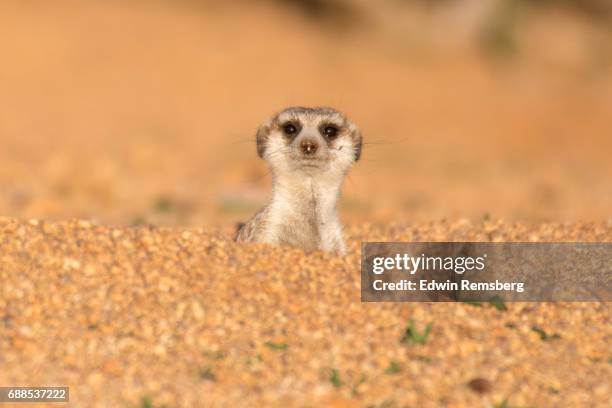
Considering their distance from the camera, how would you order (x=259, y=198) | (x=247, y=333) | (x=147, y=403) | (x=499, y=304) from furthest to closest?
(x=259, y=198) < (x=499, y=304) < (x=247, y=333) < (x=147, y=403)

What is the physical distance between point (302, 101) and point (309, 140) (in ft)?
33.1

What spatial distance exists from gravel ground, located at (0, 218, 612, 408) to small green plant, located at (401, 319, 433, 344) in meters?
0.03

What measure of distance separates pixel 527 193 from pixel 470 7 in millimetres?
10937

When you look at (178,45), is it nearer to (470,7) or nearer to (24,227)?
(470,7)

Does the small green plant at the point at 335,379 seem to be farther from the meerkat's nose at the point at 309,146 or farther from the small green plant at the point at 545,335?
the meerkat's nose at the point at 309,146

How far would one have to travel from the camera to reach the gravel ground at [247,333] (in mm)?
3600

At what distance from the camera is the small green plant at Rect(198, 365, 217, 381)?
364 cm

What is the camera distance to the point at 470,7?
21.2m

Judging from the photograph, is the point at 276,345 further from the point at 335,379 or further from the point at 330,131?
the point at 330,131

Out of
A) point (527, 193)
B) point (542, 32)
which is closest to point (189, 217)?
point (527, 193)

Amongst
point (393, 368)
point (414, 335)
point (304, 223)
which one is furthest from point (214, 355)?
point (304, 223)

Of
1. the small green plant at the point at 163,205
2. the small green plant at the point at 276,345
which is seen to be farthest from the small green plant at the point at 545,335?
the small green plant at the point at 163,205

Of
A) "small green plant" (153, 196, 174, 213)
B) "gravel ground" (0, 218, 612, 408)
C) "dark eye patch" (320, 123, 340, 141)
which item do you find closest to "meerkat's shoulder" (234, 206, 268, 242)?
"gravel ground" (0, 218, 612, 408)

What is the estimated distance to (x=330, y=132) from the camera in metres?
5.41
